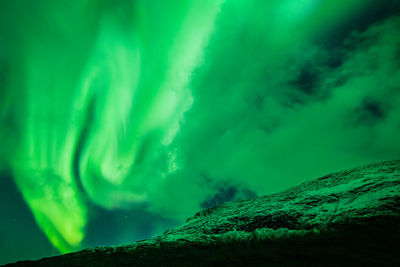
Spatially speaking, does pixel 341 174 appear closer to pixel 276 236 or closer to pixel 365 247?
pixel 276 236

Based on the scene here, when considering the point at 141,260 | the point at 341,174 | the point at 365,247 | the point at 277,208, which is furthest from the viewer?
the point at 341,174

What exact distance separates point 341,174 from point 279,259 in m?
30.0

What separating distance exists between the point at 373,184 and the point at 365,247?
47.4 ft

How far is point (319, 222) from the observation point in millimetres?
24516

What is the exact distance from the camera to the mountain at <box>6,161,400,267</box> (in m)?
17.2

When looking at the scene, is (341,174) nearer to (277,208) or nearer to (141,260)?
(277,208)

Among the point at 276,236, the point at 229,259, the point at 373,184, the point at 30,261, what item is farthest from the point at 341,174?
the point at 30,261

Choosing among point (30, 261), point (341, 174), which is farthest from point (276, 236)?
point (30, 261)

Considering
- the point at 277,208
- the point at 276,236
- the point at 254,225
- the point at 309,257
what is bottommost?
the point at 309,257

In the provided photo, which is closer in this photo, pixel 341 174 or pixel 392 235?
pixel 392 235

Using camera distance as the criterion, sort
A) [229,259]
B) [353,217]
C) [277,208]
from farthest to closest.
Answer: [277,208] < [353,217] < [229,259]

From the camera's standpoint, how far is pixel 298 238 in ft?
74.2

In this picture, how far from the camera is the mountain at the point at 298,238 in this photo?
675 inches

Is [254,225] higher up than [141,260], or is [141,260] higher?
[254,225]
